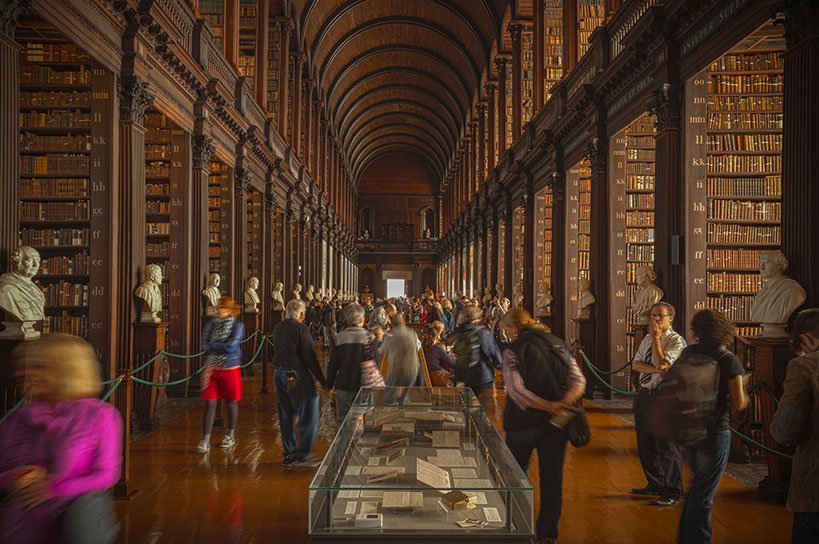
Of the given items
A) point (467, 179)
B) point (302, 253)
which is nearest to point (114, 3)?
point (302, 253)

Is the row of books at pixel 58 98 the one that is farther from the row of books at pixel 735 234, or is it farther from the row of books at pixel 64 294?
the row of books at pixel 735 234

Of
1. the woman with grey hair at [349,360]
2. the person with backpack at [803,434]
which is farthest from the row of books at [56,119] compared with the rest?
the person with backpack at [803,434]

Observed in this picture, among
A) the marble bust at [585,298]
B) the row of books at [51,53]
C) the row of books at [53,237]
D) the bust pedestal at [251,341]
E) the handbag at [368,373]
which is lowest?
the bust pedestal at [251,341]

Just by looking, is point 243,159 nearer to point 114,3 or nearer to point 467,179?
point 114,3

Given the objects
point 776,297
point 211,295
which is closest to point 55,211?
point 211,295

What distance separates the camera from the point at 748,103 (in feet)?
23.3

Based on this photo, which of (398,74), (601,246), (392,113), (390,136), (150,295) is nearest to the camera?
(150,295)

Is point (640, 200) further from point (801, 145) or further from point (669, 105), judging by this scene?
point (801, 145)

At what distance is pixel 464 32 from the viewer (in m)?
22.0

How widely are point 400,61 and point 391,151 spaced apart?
15617 millimetres

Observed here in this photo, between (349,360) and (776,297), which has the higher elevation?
(776,297)

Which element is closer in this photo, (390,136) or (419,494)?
(419,494)

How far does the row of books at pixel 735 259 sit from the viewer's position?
699cm

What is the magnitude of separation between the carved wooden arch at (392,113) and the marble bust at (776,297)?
1125 inches
